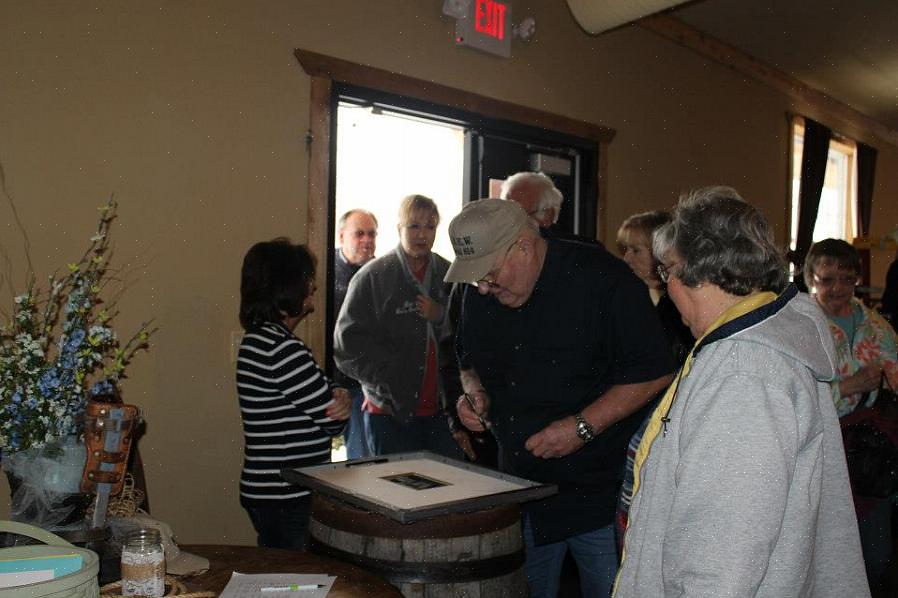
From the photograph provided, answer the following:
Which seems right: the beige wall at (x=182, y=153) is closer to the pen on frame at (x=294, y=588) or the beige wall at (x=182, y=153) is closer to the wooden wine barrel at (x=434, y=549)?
the wooden wine barrel at (x=434, y=549)

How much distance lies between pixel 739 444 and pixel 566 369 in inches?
37.7

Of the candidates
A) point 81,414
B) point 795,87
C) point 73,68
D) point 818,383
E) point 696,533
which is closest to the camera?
point 696,533

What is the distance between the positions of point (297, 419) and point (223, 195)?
3.36 ft

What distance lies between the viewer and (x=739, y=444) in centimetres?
123

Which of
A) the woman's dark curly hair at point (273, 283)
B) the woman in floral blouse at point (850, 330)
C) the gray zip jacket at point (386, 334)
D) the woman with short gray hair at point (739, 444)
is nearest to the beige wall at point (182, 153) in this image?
the gray zip jacket at point (386, 334)

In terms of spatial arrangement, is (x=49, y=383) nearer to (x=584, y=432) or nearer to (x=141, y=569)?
(x=141, y=569)

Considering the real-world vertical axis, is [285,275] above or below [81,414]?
above

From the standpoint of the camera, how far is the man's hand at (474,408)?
7.78 ft

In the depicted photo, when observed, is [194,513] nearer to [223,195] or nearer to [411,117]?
[223,195]

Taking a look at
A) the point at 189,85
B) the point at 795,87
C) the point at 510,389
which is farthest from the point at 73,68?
the point at 795,87

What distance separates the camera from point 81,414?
5.15 feet

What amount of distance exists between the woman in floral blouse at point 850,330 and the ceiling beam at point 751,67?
234 centimetres

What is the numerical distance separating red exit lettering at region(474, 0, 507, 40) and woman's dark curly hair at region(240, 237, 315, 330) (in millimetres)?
1854

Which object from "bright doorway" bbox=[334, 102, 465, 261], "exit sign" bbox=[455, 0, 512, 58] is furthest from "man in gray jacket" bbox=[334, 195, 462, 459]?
"exit sign" bbox=[455, 0, 512, 58]
